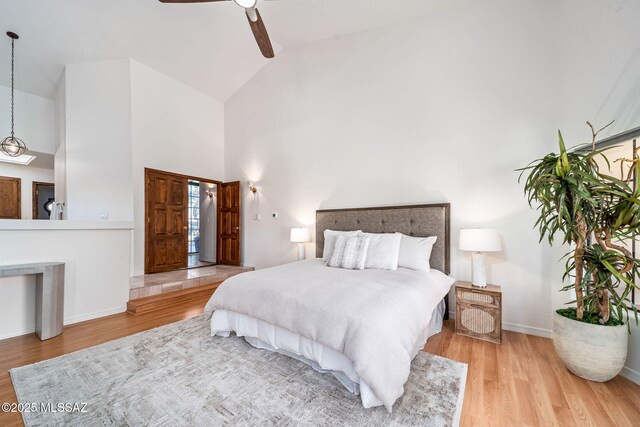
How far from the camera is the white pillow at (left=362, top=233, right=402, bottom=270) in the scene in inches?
111

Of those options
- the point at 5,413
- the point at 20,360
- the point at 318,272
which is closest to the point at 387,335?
the point at 318,272

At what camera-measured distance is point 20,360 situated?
84.7 inches

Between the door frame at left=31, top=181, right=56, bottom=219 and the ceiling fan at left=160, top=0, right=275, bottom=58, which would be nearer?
Result: the ceiling fan at left=160, top=0, right=275, bottom=58

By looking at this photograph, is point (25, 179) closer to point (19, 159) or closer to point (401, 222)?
point (19, 159)

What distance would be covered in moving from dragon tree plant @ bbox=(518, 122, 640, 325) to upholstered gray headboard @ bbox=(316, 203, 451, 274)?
3.71 ft

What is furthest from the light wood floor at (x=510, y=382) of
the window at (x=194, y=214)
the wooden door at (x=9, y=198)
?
the window at (x=194, y=214)

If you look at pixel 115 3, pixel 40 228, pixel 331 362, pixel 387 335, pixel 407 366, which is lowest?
pixel 331 362

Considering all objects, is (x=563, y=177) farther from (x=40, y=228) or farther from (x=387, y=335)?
(x=40, y=228)

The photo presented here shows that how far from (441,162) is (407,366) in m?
2.51

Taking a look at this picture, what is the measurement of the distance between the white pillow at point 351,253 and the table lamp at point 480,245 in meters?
1.04

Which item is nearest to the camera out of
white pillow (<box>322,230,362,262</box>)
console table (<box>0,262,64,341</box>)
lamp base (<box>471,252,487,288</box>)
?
console table (<box>0,262,64,341</box>)

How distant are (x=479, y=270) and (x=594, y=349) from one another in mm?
985

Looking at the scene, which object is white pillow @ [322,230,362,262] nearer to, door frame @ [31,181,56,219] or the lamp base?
the lamp base

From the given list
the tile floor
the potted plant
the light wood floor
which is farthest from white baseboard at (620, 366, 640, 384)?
the tile floor
